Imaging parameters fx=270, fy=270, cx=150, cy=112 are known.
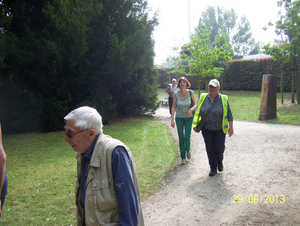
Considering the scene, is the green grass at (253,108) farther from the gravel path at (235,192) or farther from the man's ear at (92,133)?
the man's ear at (92,133)

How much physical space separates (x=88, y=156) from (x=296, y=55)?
18.6 metres

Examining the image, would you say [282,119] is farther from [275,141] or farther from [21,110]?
[21,110]

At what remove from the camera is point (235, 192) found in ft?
16.8

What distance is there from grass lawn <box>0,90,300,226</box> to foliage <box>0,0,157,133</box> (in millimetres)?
1134

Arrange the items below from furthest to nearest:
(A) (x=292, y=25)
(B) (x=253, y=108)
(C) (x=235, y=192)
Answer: (B) (x=253, y=108) < (A) (x=292, y=25) < (C) (x=235, y=192)

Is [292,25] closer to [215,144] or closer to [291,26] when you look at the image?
[291,26]

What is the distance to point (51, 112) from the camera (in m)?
11.1

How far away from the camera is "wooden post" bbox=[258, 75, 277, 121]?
1295 centimetres

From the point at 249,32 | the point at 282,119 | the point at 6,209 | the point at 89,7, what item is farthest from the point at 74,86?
the point at 249,32

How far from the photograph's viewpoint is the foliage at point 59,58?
10688 millimetres

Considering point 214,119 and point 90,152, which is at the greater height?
point 90,152
